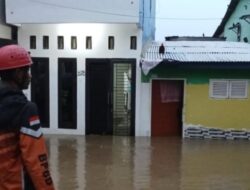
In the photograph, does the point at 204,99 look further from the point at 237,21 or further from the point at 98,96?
the point at 237,21

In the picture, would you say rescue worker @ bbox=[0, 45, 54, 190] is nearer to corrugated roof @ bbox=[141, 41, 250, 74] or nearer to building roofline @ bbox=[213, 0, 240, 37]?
corrugated roof @ bbox=[141, 41, 250, 74]

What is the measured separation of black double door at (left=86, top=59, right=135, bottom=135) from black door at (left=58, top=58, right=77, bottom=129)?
465mm

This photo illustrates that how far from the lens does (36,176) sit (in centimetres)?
250

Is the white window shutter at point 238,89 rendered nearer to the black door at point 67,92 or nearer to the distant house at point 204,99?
the distant house at point 204,99

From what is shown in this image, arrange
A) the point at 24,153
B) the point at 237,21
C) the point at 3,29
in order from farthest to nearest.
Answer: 1. the point at 237,21
2. the point at 3,29
3. the point at 24,153

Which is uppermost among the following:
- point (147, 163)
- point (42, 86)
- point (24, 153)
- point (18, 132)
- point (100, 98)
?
point (18, 132)

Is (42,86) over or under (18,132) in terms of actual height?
under

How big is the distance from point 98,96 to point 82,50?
4.99 feet

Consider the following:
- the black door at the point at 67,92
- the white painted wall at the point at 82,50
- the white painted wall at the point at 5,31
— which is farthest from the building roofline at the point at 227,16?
the white painted wall at the point at 5,31

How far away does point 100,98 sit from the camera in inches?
549

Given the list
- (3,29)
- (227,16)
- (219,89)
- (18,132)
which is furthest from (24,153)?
(227,16)

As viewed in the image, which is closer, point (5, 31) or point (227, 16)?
point (5, 31)

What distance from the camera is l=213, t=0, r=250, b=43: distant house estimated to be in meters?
21.0

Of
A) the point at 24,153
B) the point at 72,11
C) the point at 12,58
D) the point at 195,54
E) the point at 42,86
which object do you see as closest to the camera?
the point at 24,153
